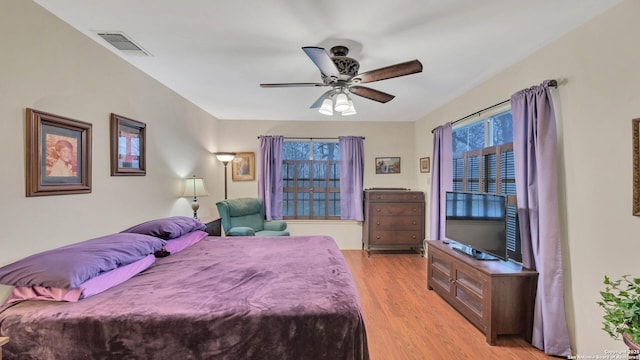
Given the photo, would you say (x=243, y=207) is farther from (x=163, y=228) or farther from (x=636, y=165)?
(x=636, y=165)

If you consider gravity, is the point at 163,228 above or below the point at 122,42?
below

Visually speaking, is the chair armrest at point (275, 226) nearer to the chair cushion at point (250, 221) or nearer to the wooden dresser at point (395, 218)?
the chair cushion at point (250, 221)

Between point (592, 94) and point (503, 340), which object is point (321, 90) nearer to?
point (592, 94)

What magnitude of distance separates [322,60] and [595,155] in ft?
6.49

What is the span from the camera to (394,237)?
476 centimetres

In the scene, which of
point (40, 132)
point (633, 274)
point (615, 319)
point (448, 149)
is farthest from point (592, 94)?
point (40, 132)

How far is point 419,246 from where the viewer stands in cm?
480

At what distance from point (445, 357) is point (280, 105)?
138 inches

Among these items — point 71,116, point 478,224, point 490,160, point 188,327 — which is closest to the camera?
point 188,327

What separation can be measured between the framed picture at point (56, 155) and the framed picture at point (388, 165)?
4.26m

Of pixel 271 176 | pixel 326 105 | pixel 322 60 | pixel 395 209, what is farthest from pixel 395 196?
pixel 322 60

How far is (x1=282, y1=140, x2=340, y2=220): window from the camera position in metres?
5.23

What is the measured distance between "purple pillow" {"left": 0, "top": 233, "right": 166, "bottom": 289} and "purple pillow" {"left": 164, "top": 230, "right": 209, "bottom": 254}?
60 centimetres

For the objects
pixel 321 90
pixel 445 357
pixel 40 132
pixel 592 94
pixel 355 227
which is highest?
pixel 321 90
